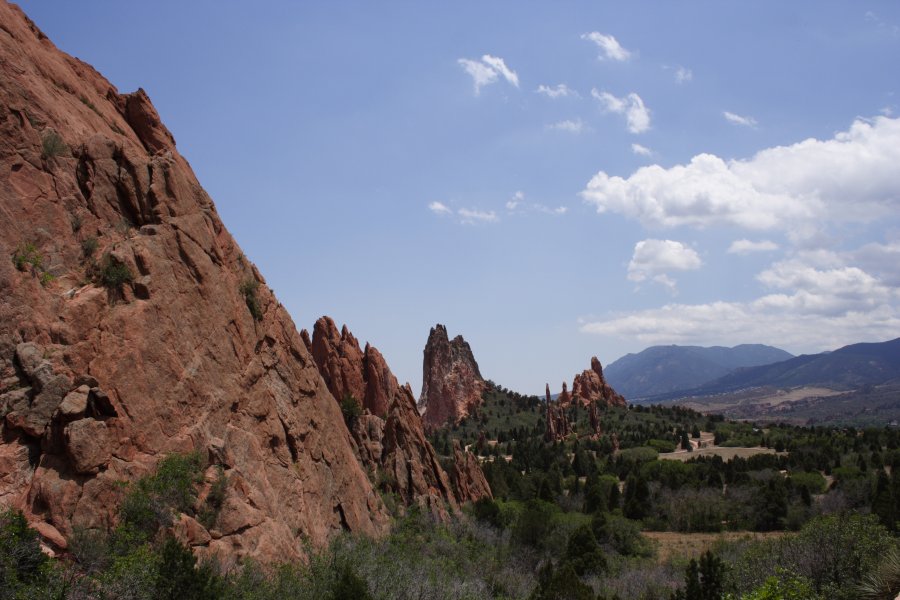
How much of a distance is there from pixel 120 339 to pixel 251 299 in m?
8.11

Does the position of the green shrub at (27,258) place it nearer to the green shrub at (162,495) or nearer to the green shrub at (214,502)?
the green shrub at (162,495)

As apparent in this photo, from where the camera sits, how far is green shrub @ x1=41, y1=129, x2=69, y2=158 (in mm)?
20328

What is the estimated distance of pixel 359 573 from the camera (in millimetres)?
22844

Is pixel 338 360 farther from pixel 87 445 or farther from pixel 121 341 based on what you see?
pixel 87 445

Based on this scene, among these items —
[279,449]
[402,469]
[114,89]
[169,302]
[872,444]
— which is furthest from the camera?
[872,444]

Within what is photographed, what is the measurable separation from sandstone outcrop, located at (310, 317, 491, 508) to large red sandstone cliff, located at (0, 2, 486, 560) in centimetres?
1305

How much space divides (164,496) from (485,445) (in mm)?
94608

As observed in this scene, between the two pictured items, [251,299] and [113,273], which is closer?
[113,273]

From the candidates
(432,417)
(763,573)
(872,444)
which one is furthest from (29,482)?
(432,417)

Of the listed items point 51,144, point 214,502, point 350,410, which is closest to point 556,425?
point 350,410

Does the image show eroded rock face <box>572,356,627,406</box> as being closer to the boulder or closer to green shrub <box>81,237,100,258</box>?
green shrub <box>81,237,100,258</box>

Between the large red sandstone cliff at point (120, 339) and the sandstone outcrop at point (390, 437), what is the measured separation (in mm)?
13053

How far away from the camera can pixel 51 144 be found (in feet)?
67.2

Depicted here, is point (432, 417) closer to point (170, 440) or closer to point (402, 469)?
point (402, 469)
